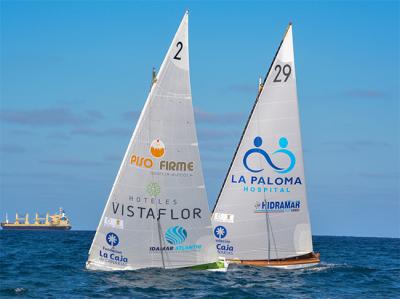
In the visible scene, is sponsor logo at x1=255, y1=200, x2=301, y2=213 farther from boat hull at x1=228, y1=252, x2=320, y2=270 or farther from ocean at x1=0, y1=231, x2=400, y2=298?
ocean at x1=0, y1=231, x2=400, y2=298

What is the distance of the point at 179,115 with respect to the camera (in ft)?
114

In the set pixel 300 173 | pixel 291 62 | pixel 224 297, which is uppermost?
pixel 291 62

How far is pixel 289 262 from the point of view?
4381 centimetres

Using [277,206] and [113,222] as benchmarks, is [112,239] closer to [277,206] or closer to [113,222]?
[113,222]

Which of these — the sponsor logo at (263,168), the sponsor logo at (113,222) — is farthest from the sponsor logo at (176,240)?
the sponsor logo at (263,168)

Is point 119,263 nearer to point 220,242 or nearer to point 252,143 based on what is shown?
point 220,242

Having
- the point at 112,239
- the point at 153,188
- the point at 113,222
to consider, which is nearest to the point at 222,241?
the point at 153,188

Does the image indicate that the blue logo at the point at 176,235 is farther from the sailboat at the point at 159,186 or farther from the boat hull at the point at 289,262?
the boat hull at the point at 289,262

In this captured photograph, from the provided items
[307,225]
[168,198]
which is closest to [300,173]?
[307,225]

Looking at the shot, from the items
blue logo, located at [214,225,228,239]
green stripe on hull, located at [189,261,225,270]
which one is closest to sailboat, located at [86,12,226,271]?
green stripe on hull, located at [189,261,225,270]

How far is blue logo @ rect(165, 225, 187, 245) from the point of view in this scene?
117 feet

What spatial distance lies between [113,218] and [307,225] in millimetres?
13600

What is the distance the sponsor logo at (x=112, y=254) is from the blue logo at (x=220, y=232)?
8458mm

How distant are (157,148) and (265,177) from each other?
991cm
